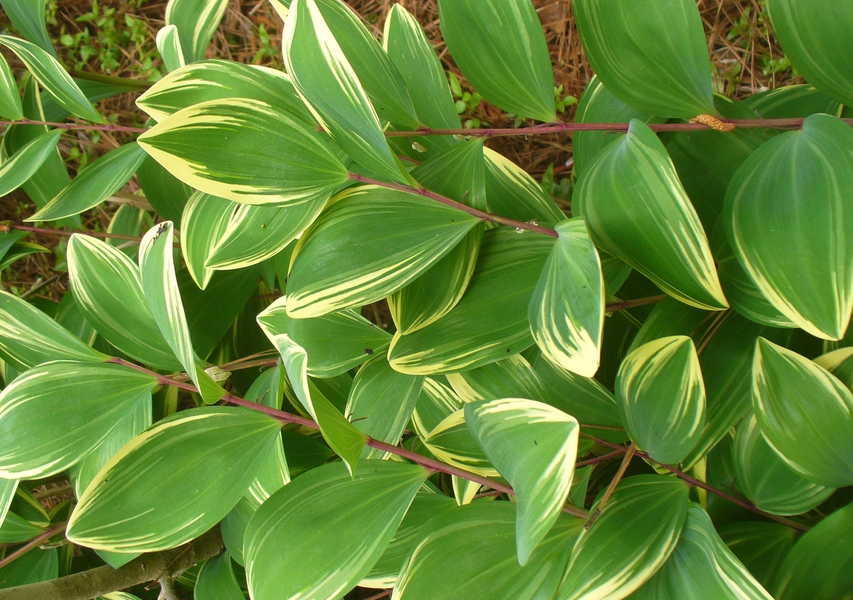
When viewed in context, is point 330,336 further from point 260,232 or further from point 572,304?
point 572,304

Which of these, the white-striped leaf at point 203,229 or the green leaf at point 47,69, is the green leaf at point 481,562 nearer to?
the white-striped leaf at point 203,229

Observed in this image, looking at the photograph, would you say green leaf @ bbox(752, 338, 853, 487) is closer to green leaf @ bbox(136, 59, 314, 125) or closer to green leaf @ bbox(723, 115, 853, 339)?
green leaf @ bbox(723, 115, 853, 339)

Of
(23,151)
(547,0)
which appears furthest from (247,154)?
(547,0)

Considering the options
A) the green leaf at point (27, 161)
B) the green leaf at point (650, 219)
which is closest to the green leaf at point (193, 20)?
the green leaf at point (27, 161)

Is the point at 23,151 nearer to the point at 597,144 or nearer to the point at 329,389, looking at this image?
the point at 329,389

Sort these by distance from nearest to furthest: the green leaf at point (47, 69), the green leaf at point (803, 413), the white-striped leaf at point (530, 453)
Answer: the white-striped leaf at point (530, 453) → the green leaf at point (803, 413) → the green leaf at point (47, 69)

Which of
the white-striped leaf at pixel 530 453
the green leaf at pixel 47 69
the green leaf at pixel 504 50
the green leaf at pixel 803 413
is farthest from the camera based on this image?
the green leaf at pixel 47 69
